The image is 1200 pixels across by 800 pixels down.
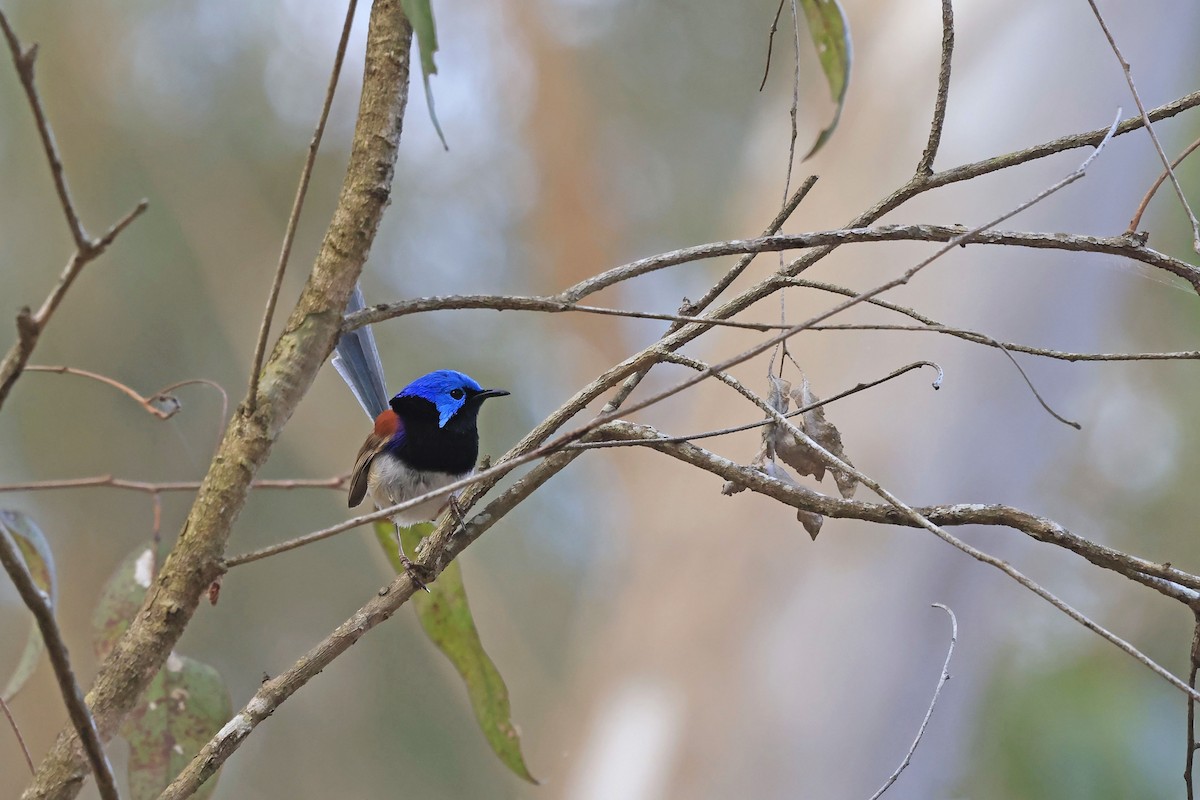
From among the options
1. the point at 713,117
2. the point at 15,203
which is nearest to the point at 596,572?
the point at 713,117

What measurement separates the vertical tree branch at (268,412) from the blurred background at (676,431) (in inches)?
53.4

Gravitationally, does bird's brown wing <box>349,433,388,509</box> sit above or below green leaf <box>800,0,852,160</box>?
below

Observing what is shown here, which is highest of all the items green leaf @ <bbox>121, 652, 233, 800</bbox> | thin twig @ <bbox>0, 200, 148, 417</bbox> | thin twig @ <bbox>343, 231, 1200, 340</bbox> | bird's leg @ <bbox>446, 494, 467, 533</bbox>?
thin twig @ <bbox>343, 231, 1200, 340</bbox>

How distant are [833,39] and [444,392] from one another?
602 millimetres

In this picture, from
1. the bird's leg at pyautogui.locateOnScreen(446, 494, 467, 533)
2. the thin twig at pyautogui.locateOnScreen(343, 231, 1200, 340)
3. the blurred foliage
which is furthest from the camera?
the blurred foliage

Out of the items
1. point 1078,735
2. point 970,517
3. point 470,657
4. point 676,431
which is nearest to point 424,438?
point 470,657

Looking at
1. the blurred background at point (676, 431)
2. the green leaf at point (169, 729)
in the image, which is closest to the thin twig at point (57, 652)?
the green leaf at point (169, 729)

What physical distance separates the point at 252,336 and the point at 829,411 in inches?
53.4

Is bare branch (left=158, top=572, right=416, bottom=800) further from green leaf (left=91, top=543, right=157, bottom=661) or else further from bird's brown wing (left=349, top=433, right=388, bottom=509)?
bird's brown wing (left=349, top=433, right=388, bottom=509)

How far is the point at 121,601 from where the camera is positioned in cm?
87

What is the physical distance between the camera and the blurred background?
73.5 inches

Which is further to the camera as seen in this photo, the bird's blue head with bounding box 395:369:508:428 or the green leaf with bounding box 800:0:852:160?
the bird's blue head with bounding box 395:369:508:428

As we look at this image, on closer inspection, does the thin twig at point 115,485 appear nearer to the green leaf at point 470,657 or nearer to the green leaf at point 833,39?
the green leaf at point 470,657

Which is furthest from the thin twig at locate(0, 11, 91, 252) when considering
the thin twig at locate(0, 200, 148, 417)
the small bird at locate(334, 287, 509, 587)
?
the small bird at locate(334, 287, 509, 587)
